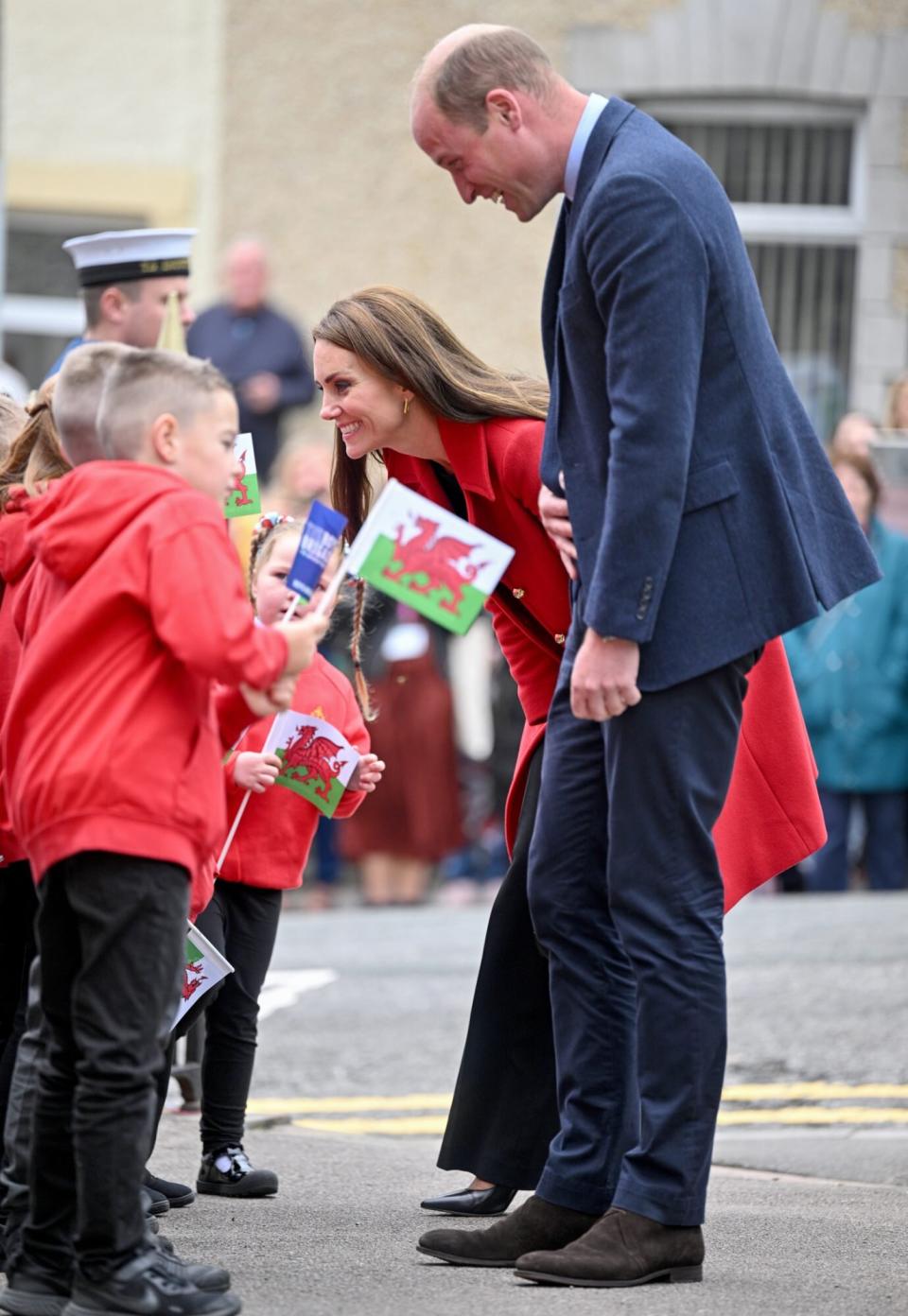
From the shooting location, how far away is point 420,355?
4672 mm

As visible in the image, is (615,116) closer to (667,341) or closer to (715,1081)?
(667,341)

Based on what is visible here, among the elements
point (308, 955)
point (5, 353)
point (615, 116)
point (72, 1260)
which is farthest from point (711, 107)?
point (72, 1260)


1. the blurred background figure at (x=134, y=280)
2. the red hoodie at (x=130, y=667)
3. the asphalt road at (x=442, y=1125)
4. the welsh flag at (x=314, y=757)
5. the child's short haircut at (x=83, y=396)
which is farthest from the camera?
the blurred background figure at (x=134, y=280)

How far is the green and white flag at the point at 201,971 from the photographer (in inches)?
175

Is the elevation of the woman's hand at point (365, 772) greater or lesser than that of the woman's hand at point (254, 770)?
lesser

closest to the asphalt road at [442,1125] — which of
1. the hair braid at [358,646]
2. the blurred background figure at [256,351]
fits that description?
the hair braid at [358,646]

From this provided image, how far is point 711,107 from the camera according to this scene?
48.6ft

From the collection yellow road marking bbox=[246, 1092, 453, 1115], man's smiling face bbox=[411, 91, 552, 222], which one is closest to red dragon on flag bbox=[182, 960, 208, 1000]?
man's smiling face bbox=[411, 91, 552, 222]

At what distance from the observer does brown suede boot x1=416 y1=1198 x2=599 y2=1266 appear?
4250 mm

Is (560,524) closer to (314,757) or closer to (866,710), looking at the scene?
(314,757)

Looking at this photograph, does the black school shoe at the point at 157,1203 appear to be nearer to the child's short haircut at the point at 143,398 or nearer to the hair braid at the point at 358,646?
the hair braid at the point at 358,646

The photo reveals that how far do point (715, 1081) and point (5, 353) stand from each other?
12094mm

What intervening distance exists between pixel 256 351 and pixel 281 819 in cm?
741

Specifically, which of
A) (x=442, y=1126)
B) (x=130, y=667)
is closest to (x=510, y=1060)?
(x=130, y=667)
